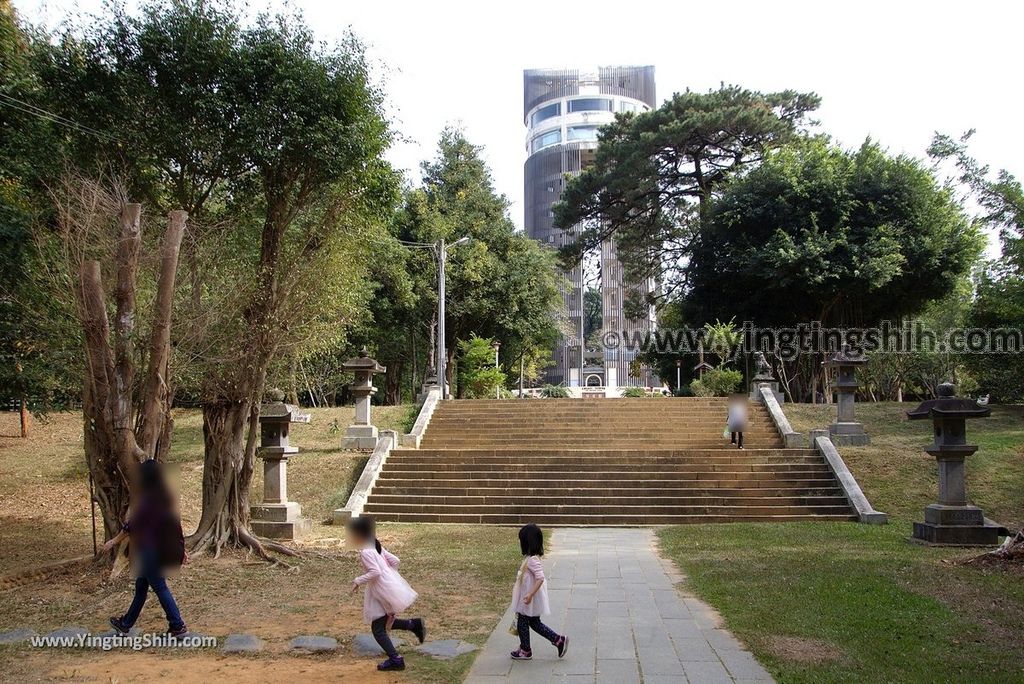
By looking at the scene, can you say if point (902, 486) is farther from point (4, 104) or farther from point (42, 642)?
point (4, 104)

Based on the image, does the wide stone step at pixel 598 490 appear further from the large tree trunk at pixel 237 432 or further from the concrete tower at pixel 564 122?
the concrete tower at pixel 564 122

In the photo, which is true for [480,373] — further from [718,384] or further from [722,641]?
[722,641]

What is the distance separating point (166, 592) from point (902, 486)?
42.0 ft

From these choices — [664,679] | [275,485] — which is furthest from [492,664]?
[275,485]

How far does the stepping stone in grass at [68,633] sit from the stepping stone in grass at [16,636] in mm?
148

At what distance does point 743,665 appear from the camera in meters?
5.18

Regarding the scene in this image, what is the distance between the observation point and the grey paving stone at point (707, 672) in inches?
191

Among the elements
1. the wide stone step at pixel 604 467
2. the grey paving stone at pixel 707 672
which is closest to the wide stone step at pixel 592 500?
the wide stone step at pixel 604 467

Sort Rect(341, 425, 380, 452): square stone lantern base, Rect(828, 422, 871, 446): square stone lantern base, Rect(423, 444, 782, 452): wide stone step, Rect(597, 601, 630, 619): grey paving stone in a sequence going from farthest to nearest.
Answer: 1. Rect(423, 444, 782, 452): wide stone step
2. Rect(341, 425, 380, 452): square stone lantern base
3. Rect(828, 422, 871, 446): square stone lantern base
4. Rect(597, 601, 630, 619): grey paving stone

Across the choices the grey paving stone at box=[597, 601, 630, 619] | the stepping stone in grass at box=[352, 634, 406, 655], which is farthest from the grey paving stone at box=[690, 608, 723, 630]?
the stepping stone in grass at box=[352, 634, 406, 655]

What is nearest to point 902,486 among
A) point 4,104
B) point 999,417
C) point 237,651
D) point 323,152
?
point 999,417

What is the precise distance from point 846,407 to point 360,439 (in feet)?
35.0

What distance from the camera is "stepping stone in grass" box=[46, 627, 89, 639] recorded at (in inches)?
231

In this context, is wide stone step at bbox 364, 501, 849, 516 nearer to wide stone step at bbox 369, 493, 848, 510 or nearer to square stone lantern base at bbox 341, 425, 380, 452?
wide stone step at bbox 369, 493, 848, 510
